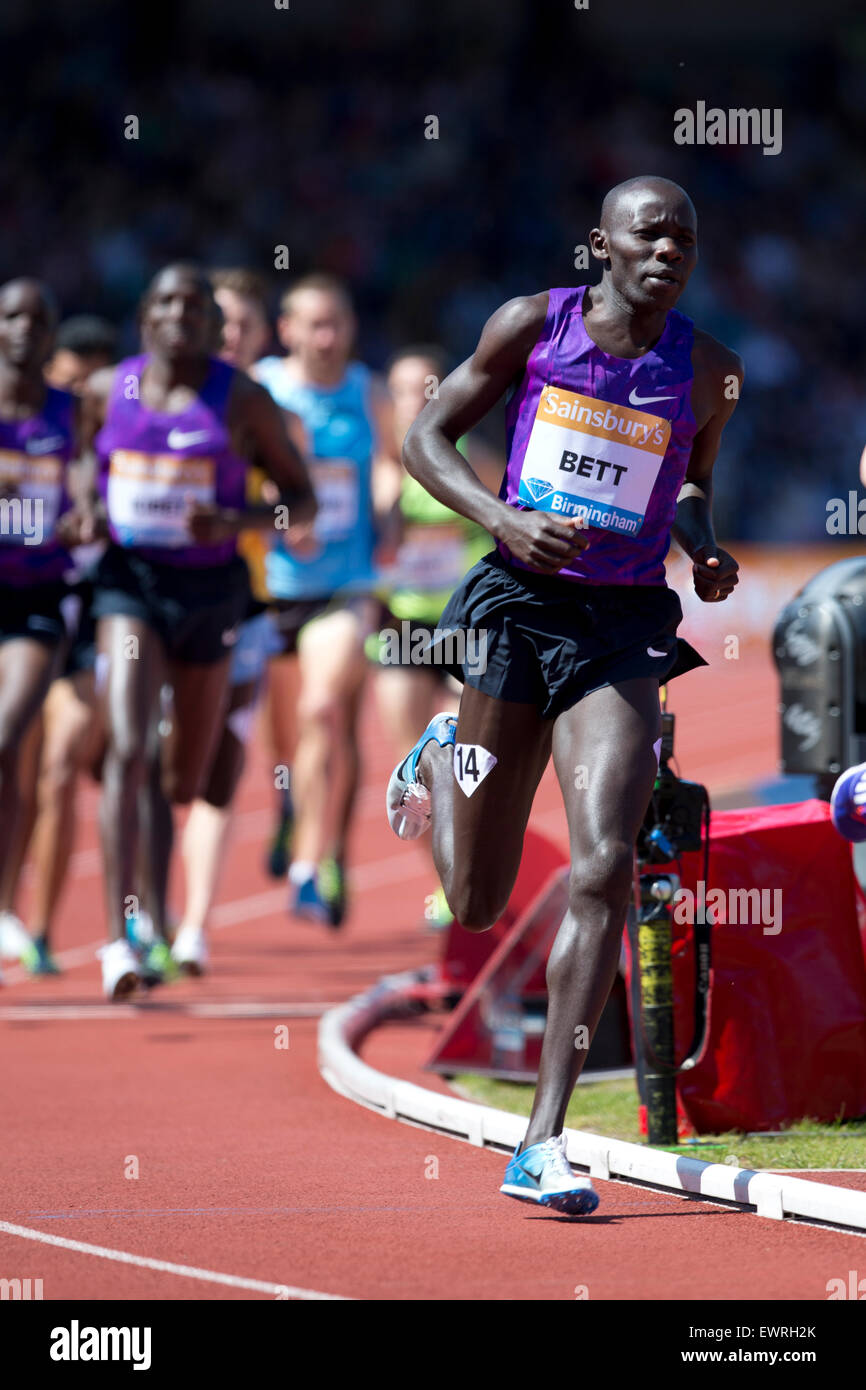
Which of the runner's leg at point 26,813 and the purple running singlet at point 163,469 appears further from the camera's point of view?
the runner's leg at point 26,813

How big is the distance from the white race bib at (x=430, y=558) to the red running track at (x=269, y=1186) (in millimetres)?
1934

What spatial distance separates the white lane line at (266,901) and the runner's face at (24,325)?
98.9 inches

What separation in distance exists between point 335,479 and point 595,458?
527 cm

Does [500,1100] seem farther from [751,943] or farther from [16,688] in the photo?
[16,688]

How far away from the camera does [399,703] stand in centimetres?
939

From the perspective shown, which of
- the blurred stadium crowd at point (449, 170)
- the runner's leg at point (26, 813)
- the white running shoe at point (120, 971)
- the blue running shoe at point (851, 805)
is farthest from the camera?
the blurred stadium crowd at point (449, 170)

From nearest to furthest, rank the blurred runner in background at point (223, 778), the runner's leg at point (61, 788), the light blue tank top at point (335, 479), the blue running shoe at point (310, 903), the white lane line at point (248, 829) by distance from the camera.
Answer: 1. the blurred runner in background at point (223, 778)
2. the runner's leg at point (61, 788)
3. the blue running shoe at point (310, 903)
4. the light blue tank top at point (335, 479)
5. the white lane line at point (248, 829)

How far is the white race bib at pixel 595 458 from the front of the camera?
441 cm

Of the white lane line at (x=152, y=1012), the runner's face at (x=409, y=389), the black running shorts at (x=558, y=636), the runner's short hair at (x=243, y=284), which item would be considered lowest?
the white lane line at (x=152, y=1012)

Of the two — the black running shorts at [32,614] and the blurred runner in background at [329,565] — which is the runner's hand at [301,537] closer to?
the black running shorts at [32,614]

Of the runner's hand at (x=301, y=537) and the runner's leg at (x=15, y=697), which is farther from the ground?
the runner's hand at (x=301, y=537)

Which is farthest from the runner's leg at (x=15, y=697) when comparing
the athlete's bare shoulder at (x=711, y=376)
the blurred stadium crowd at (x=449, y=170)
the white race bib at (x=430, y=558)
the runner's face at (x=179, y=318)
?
the blurred stadium crowd at (x=449, y=170)

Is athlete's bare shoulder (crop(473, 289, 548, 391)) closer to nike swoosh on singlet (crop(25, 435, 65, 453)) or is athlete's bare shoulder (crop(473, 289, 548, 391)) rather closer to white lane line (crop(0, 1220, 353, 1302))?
white lane line (crop(0, 1220, 353, 1302))

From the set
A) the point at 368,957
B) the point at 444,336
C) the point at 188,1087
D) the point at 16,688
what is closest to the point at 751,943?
the point at 188,1087
